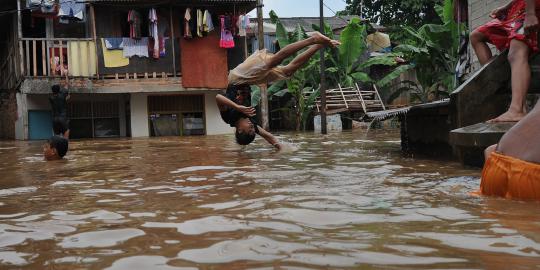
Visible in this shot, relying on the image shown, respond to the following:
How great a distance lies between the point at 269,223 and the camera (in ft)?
7.72

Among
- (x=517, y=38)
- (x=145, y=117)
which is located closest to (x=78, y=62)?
(x=145, y=117)

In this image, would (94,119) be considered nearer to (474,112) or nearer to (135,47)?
(135,47)

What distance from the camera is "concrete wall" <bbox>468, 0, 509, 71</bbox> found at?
8.54 meters

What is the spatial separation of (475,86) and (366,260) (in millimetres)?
3379

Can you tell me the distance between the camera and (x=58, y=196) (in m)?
3.46

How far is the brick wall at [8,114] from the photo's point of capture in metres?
17.0

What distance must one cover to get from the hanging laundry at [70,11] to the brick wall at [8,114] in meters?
3.32

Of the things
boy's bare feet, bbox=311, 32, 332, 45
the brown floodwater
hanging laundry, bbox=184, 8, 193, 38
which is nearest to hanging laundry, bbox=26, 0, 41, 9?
hanging laundry, bbox=184, 8, 193, 38

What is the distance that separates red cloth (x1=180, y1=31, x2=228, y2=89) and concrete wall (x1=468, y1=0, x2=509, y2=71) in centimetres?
877

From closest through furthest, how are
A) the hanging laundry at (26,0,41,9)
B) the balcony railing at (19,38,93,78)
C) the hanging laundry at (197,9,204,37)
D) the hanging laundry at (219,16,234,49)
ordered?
the hanging laundry at (26,0,41,9) < the balcony railing at (19,38,93,78) < the hanging laundry at (197,9,204,37) < the hanging laundry at (219,16,234,49)

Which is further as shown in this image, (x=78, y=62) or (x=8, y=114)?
(x=8, y=114)

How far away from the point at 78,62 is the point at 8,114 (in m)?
4.70

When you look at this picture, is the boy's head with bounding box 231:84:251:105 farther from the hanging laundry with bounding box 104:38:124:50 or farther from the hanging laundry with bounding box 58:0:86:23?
the hanging laundry with bounding box 58:0:86:23

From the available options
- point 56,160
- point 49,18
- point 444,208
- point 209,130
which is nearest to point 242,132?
point 56,160
